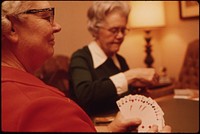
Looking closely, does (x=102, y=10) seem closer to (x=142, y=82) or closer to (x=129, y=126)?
(x=142, y=82)

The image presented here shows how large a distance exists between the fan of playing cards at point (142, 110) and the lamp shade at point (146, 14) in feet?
8.34

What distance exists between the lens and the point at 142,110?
773mm

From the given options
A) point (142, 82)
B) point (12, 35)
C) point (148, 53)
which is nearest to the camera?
point (12, 35)

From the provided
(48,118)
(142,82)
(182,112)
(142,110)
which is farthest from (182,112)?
(48,118)

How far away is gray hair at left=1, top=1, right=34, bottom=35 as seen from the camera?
2.30 feet

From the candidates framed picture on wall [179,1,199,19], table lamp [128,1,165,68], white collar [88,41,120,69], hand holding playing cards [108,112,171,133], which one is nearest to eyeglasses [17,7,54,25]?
hand holding playing cards [108,112,171,133]

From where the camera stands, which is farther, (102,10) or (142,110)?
(102,10)

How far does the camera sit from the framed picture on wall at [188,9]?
329 cm

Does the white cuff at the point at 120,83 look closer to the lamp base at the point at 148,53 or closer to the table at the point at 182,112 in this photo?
the table at the point at 182,112

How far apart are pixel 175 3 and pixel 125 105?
9.87 feet

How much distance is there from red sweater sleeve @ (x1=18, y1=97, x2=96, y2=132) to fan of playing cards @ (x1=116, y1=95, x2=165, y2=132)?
129 mm

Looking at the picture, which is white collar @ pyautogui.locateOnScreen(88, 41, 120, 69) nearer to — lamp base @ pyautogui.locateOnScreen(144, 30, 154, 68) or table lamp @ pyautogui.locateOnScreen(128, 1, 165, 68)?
table lamp @ pyautogui.locateOnScreen(128, 1, 165, 68)

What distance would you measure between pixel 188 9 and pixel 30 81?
2925 mm

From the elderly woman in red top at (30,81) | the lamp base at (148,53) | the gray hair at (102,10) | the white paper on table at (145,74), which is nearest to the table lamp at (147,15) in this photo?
the lamp base at (148,53)
